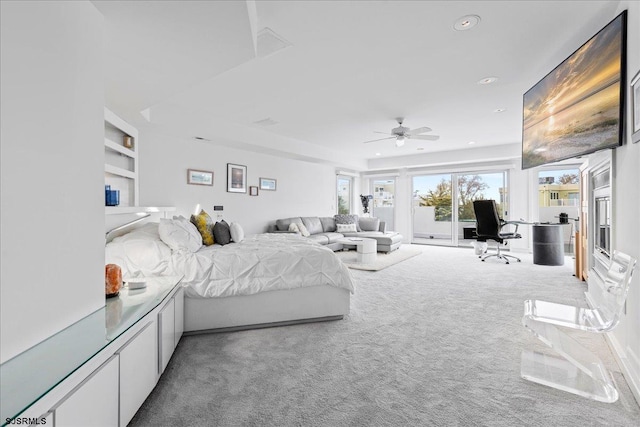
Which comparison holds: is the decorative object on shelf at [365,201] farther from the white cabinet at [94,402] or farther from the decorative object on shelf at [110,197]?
the white cabinet at [94,402]

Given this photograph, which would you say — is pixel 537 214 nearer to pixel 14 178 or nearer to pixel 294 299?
pixel 294 299

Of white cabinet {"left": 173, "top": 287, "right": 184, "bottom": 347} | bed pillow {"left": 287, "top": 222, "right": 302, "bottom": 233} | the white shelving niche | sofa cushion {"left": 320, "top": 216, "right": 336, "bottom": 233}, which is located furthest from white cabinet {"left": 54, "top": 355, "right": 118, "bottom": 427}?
sofa cushion {"left": 320, "top": 216, "right": 336, "bottom": 233}

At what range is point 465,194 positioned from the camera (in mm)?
8312

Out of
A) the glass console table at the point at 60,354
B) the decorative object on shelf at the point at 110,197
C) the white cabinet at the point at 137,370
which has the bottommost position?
the white cabinet at the point at 137,370

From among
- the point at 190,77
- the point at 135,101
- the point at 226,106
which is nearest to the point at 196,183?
the point at 226,106

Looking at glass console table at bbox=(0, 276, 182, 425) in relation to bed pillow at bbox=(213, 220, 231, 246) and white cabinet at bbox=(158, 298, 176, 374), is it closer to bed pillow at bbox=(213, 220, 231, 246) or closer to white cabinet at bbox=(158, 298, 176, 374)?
white cabinet at bbox=(158, 298, 176, 374)

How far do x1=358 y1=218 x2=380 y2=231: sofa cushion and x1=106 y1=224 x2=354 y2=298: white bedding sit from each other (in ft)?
16.7

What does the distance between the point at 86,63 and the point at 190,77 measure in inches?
38.6

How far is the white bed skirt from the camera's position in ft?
8.60

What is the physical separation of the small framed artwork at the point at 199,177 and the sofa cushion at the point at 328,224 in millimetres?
3134

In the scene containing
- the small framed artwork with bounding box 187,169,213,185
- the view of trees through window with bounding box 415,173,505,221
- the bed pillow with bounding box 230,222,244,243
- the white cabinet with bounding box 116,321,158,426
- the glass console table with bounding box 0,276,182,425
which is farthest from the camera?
the view of trees through window with bounding box 415,173,505,221

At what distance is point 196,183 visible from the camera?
17.0ft

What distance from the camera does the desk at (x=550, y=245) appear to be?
5.64 meters

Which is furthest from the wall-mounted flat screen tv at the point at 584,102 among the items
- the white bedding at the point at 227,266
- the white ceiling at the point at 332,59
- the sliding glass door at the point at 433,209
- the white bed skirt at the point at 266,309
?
the sliding glass door at the point at 433,209
